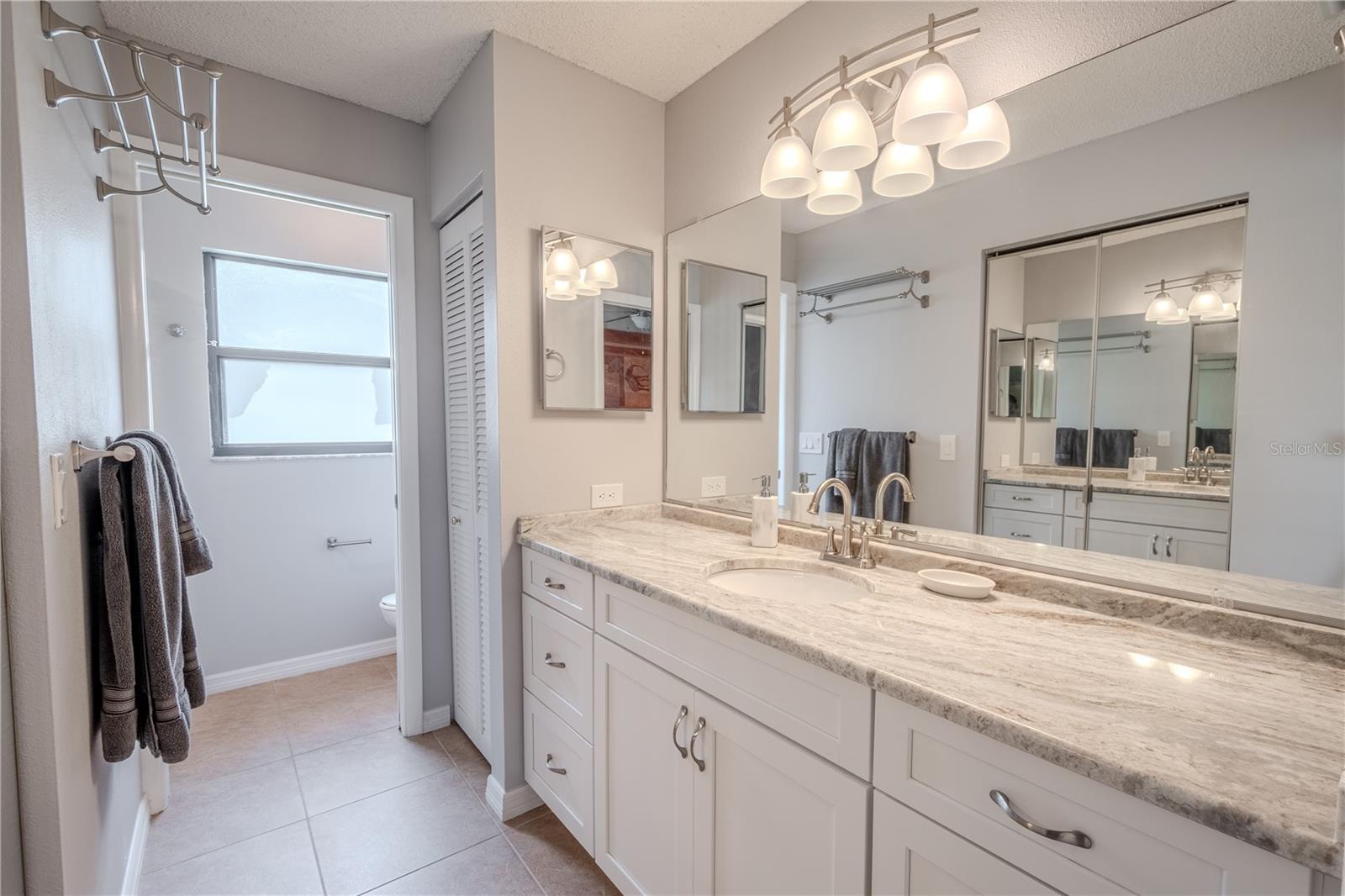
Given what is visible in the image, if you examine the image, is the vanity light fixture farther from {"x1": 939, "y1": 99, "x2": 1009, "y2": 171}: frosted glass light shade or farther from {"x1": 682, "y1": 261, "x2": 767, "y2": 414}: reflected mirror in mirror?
{"x1": 682, "y1": 261, "x2": 767, "y2": 414}: reflected mirror in mirror

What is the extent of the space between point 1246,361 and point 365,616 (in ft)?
12.0

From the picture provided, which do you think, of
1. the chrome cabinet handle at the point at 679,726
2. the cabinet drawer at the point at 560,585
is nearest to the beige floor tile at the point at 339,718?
the cabinet drawer at the point at 560,585

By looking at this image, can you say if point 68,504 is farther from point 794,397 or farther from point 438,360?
point 794,397

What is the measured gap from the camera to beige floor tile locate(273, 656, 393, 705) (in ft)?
8.87

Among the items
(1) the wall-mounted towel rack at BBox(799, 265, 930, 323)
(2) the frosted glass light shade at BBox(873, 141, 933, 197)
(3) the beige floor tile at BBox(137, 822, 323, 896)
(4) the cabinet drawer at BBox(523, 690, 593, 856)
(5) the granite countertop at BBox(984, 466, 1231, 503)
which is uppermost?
(2) the frosted glass light shade at BBox(873, 141, 933, 197)

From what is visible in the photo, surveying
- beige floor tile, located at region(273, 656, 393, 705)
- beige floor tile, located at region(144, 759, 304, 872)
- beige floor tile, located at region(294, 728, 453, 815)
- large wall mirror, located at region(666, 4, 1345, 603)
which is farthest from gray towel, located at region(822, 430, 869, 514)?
beige floor tile, located at region(273, 656, 393, 705)

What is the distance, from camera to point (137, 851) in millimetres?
1637

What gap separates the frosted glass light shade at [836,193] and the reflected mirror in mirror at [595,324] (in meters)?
0.74

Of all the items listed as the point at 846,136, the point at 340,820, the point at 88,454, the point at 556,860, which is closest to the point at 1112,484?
the point at 846,136

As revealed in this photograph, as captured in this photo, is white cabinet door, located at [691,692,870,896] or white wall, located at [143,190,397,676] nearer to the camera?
white cabinet door, located at [691,692,870,896]

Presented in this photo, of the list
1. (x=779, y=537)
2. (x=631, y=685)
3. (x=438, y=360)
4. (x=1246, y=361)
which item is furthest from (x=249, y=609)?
(x=1246, y=361)

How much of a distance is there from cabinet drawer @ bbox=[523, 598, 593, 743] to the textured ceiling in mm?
1821

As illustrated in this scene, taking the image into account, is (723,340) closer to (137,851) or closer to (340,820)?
(340,820)

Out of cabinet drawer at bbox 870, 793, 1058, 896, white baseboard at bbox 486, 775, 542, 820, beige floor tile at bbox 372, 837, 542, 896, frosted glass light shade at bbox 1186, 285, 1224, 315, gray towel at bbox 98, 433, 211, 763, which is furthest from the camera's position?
white baseboard at bbox 486, 775, 542, 820
